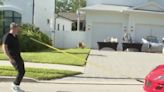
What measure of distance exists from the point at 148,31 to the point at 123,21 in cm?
240

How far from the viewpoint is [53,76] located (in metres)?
16.5

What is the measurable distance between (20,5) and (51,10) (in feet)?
11.9

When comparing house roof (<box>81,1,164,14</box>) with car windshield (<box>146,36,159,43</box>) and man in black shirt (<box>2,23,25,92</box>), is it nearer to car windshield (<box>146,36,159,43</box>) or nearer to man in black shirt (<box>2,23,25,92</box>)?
car windshield (<box>146,36,159,43</box>)

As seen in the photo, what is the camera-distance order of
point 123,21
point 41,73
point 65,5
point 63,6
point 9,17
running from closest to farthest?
point 41,73 → point 9,17 → point 123,21 → point 63,6 → point 65,5

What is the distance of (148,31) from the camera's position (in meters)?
41.1

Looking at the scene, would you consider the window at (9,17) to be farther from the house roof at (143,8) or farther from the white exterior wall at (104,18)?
the house roof at (143,8)

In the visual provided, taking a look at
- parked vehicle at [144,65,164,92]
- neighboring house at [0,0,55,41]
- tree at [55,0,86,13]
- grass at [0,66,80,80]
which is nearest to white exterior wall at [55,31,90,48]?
neighboring house at [0,0,55,41]

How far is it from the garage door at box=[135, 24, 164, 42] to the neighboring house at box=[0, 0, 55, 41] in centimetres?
754

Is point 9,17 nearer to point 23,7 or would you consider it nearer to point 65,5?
point 23,7

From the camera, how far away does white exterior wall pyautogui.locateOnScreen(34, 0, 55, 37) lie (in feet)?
132

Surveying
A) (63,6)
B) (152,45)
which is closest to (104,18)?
(152,45)

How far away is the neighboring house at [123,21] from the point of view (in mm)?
40438

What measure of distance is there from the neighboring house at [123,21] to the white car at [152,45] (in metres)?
1.63

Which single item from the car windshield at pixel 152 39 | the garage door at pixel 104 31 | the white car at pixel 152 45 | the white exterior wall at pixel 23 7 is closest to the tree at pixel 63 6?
the garage door at pixel 104 31
